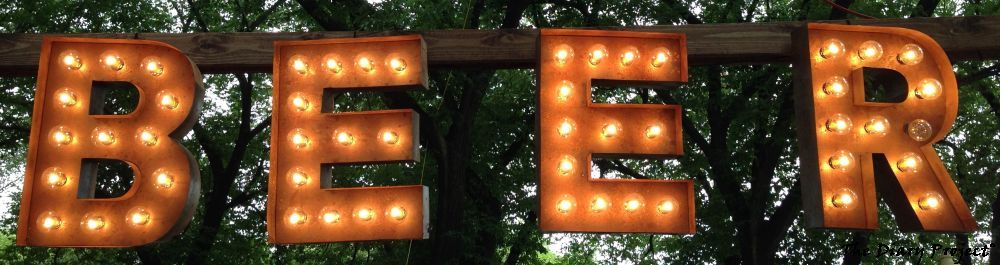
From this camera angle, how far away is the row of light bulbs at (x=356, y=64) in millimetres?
4359

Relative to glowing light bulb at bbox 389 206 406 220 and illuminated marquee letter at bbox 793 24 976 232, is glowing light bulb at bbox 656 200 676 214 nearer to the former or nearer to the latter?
illuminated marquee letter at bbox 793 24 976 232

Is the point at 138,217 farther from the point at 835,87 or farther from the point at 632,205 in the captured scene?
the point at 835,87

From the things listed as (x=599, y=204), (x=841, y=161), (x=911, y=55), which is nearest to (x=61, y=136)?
(x=599, y=204)

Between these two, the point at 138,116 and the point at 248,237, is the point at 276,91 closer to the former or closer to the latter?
the point at 138,116

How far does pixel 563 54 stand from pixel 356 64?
1.02 m

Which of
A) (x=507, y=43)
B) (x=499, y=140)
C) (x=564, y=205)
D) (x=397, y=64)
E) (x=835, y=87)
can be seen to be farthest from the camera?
(x=499, y=140)

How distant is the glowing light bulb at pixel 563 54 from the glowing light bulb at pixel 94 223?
2.27 meters

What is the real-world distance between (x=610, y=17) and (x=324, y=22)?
341 cm

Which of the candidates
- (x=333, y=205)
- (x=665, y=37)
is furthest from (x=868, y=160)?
(x=333, y=205)

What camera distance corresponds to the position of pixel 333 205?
412cm

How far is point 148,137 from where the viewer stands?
13.8 feet

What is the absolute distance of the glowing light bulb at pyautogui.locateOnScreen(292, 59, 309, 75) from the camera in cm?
439

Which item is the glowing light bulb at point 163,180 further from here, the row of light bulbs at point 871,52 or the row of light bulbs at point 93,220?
the row of light bulbs at point 871,52

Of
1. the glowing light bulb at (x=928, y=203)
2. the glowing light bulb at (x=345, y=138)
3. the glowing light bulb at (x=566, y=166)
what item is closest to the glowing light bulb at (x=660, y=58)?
the glowing light bulb at (x=566, y=166)
